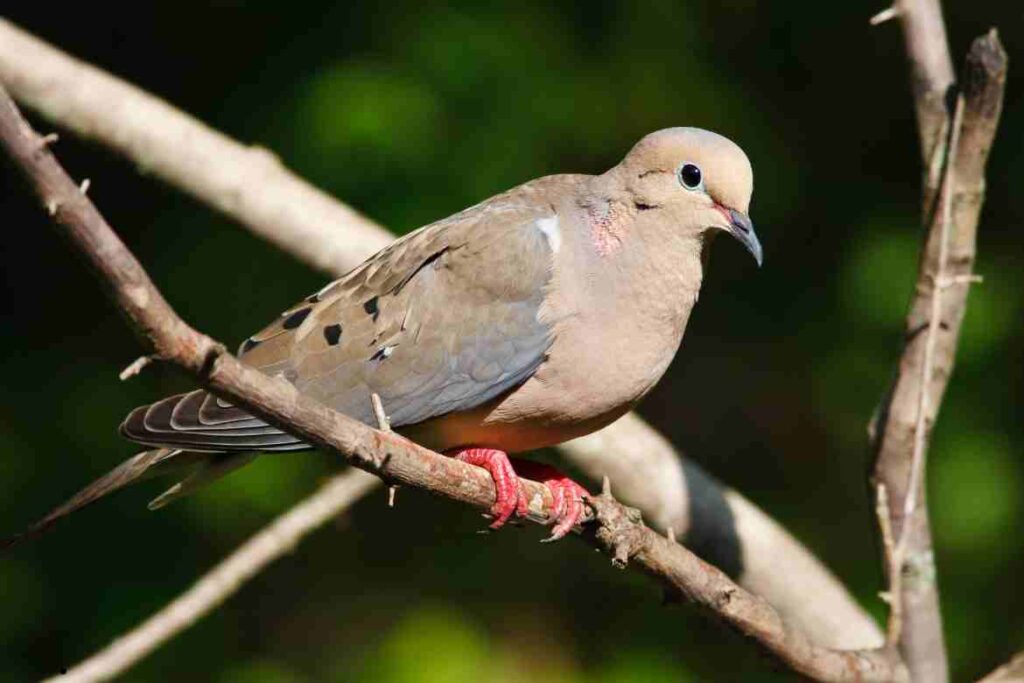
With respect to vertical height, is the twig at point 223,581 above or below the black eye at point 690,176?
below

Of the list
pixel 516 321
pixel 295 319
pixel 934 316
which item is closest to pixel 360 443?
pixel 516 321

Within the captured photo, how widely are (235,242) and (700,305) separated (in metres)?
1.40

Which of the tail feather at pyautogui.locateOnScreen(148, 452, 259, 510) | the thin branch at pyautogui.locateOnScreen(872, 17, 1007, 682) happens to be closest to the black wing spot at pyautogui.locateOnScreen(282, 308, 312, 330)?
the tail feather at pyautogui.locateOnScreen(148, 452, 259, 510)

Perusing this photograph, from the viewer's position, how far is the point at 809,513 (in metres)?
4.24

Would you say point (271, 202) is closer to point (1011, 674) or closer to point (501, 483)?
point (501, 483)

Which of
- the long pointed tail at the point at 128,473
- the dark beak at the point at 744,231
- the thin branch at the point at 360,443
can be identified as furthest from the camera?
the dark beak at the point at 744,231

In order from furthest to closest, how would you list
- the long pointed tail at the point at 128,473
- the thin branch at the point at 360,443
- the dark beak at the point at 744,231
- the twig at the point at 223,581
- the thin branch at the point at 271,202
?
1. the thin branch at the point at 271,202
2. the twig at the point at 223,581
3. the dark beak at the point at 744,231
4. the long pointed tail at the point at 128,473
5. the thin branch at the point at 360,443

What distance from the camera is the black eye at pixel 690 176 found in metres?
2.48

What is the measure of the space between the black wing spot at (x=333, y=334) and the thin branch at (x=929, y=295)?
42.4 inches

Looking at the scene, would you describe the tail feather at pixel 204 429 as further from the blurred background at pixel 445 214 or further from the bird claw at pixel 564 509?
the blurred background at pixel 445 214

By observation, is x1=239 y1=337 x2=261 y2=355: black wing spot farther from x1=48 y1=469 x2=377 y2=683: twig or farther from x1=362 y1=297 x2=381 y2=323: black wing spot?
x1=48 y1=469 x2=377 y2=683: twig

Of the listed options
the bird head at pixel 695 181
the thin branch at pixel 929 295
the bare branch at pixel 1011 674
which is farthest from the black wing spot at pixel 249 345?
the bare branch at pixel 1011 674

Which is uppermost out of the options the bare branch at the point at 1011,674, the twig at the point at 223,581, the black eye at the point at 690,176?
the black eye at the point at 690,176

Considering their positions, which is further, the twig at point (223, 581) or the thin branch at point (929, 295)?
the twig at point (223, 581)
